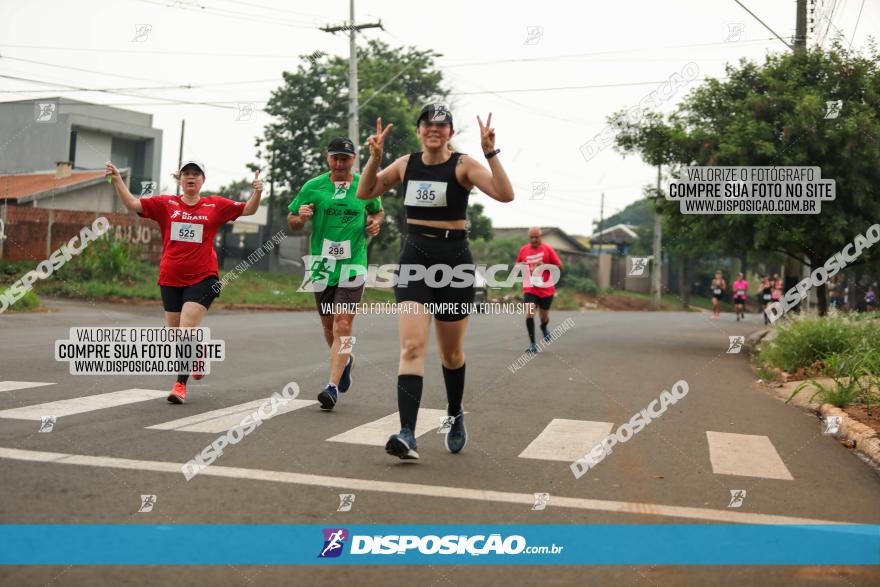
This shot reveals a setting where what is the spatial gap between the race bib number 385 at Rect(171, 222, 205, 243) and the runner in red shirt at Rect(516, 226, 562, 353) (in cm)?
694

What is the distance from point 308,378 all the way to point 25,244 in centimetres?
1949

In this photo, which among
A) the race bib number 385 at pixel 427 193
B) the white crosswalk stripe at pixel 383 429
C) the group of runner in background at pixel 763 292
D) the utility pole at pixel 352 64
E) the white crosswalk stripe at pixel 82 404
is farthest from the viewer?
the group of runner in background at pixel 763 292

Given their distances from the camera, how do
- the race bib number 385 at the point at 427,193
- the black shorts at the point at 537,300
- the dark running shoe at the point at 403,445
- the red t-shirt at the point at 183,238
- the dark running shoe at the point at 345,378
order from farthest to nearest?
the black shorts at the point at 537,300 → the dark running shoe at the point at 345,378 → the red t-shirt at the point at 183,238 → the race bib number 385 at the point at 427,193 → the dark running shoe at the point at 403,445

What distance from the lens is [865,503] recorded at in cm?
485

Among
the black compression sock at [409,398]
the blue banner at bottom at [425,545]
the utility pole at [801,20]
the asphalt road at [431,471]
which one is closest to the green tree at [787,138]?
the utility pole at [801,20]

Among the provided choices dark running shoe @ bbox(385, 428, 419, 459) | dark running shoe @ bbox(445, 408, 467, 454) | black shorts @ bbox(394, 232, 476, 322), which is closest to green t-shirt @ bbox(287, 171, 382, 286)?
black shorts @ bbox(394, 232, 476, 322)

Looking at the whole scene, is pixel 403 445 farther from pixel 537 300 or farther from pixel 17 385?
pixel 537 300

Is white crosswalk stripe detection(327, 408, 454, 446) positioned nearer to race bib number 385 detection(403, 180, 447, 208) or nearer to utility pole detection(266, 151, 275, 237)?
race bib number 385 detection(403, 180, 447, 208)

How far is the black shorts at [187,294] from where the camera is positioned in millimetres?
7727

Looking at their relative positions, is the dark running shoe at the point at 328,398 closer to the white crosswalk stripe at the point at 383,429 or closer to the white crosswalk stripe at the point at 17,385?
the white crosswalk stripe at the point at 383,429

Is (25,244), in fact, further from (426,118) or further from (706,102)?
(426,118)

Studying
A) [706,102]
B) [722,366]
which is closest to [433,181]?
[722,366]

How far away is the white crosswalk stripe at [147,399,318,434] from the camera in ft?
20.3

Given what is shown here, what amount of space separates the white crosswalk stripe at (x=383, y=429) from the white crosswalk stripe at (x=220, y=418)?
80 cm
